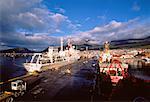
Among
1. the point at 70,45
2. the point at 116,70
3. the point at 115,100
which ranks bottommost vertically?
the point at 115,100

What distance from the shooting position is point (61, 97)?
32625 mm

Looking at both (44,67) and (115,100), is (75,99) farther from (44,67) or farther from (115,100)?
(44,67)

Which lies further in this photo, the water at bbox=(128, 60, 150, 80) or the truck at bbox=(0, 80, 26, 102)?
the water at bbox=(128, 60, 150, 80)

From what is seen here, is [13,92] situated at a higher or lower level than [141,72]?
higher

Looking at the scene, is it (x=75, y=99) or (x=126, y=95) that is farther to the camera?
(x=126, y=95)

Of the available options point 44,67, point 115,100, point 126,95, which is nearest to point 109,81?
point 126,95

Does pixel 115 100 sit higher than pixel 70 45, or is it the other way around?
pixel 70 45

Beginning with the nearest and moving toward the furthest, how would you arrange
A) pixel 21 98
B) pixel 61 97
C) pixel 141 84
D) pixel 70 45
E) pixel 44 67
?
pixel 21 98, pixel 61 97, pixel 141 84, pixel 44 67, pixel 70 45

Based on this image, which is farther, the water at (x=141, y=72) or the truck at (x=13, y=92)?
the water at (x=141, y=72)

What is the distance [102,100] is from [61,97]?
271 inches

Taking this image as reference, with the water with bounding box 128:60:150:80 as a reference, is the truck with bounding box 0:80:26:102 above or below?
above

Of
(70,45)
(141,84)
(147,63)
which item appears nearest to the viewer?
(141,84)

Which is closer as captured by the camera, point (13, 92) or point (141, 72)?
point (13, 92)

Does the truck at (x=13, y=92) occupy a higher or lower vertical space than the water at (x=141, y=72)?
higher
